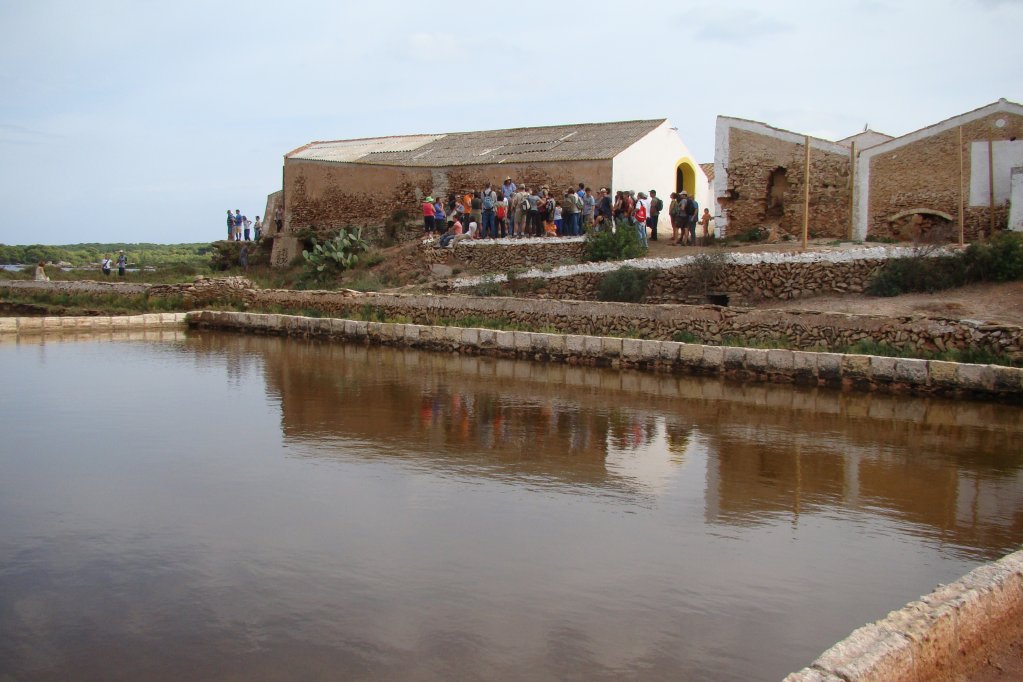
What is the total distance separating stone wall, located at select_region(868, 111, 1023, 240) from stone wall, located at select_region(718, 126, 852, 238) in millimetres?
789

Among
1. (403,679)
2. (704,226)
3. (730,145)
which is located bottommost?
(403,679)

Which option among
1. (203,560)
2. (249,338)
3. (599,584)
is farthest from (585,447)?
(249,338)

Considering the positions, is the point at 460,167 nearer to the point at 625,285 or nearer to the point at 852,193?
the point at 625,285

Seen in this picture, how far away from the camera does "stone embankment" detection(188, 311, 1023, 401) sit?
45.5 ft

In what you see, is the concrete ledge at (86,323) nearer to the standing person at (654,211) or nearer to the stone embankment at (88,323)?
the stone embankment at (88,323)

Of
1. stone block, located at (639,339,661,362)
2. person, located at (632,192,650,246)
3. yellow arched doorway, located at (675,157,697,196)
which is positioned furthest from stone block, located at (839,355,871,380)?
yellow arched doorway, located at (675,157,697,196)

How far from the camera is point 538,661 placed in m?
5.62

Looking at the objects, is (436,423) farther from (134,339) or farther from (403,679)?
(134,339)

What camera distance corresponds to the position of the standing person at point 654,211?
23.9 meters

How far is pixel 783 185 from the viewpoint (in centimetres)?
2359

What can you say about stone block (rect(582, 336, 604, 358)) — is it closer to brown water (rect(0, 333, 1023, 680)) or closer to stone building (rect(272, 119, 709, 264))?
brown water (rect(0, 333, 1023, 680))

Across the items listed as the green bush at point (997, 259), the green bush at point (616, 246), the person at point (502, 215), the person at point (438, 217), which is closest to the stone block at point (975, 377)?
the green bush at point (997, 259)

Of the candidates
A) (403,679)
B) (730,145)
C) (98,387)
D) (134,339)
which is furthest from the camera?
(730,145)

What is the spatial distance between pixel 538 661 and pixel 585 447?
218 inches
